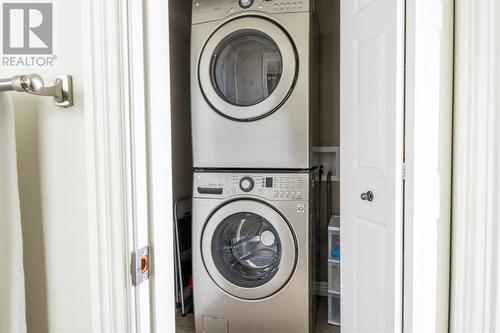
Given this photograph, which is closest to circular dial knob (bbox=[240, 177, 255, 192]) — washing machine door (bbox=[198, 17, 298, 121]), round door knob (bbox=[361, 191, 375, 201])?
washing machine door (bbox=[198, 17, 298, 121])

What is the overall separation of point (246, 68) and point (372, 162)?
102 cm

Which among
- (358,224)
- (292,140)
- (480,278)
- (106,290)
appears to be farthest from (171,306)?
(292,140)

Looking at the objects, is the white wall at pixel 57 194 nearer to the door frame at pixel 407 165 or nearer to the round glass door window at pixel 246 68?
the door frame at pixel 407 165

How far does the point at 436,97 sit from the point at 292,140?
81cm

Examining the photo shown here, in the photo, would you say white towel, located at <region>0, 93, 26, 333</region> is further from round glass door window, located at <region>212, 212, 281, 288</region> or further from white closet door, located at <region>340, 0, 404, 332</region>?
round glass door window, located at <region>212, 212, 281, 288</region>

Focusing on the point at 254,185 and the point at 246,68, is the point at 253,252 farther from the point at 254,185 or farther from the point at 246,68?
the point at 246,68

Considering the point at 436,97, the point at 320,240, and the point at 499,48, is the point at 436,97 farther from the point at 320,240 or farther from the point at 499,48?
the point at 320,240

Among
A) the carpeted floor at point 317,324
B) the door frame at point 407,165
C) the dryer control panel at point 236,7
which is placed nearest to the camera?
the door frame at point 407,165

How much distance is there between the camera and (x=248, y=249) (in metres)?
2.07

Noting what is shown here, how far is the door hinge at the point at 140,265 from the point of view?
2.09 ft

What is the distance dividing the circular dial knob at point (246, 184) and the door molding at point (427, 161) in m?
0.92

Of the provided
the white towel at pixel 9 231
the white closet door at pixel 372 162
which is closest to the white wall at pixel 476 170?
the white closet door at pixel 372 162

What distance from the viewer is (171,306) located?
30.1 inches

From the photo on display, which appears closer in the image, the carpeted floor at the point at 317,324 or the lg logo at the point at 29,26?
the lg logo at the point at 29,26
